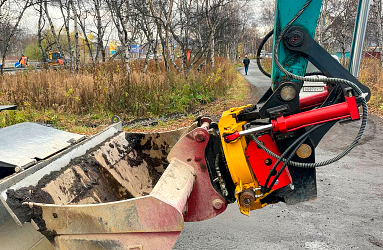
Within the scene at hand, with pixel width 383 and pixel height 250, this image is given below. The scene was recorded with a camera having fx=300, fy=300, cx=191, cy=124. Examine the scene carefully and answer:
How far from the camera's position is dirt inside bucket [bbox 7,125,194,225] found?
2252 mm

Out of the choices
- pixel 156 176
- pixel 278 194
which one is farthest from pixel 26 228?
pixel 278 194

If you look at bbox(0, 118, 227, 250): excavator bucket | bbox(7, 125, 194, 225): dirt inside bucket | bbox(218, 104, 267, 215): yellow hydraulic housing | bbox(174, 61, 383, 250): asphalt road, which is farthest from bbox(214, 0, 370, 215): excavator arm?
bbox(7, 125, 194, 225): dirt inside bucket

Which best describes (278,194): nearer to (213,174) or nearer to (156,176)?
(213,174)

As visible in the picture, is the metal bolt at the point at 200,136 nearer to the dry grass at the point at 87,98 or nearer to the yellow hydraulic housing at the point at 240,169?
the yellow hydraulic housing at the point at 240,169

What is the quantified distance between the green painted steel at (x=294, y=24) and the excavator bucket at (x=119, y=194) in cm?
73

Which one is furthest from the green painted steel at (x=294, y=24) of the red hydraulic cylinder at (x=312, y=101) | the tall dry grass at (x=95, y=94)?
the tall dry grass at (x=95, y=94)

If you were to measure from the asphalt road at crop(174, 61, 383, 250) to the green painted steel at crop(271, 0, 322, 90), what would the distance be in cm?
171

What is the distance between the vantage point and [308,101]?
2.37 metres

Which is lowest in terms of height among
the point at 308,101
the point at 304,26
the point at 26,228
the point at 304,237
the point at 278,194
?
the point at 304,237

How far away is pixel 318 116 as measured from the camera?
205 centimetres

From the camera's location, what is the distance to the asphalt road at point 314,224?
118 inches

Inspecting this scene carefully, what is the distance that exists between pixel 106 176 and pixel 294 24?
2.22 meters

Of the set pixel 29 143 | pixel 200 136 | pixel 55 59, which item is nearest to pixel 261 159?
pixel 200 136

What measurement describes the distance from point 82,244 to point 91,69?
10103mm
